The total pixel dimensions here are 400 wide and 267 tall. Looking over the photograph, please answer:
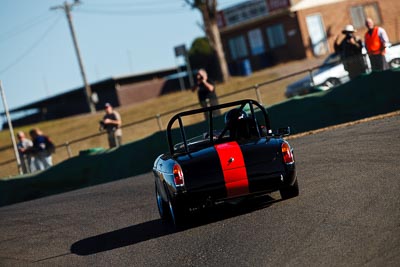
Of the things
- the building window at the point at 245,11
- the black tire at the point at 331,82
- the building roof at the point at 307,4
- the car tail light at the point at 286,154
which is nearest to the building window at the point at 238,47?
the building window at the point at 245,11

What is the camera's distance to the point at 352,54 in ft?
61.3

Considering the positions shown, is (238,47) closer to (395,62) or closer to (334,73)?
(334,73)

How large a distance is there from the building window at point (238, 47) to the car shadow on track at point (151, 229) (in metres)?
39.3

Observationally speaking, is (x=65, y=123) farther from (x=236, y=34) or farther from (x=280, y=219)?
(x=280, y=219)

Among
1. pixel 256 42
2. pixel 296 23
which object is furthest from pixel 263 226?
pixel 256 42

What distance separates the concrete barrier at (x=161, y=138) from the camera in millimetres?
16266

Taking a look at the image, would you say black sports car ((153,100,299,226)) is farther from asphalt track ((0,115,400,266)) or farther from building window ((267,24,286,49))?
building window ((267,24,286,49))

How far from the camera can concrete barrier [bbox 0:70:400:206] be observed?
1627 cm

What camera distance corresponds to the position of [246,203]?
9.73 metres

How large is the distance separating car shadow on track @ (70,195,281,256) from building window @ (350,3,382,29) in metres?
37.4

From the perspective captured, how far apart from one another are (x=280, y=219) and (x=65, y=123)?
125ft

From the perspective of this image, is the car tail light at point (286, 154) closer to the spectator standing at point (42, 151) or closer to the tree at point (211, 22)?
the spectator standing at point (42, 151)

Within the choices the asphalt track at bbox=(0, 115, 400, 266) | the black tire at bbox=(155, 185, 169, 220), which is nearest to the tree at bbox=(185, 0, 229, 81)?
the asphalt track at bbox=(0, 115, 400, 266)

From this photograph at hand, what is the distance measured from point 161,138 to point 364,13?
100ft
